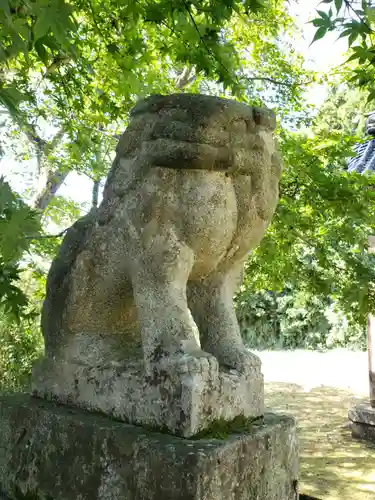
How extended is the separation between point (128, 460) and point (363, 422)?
4345 millimetres

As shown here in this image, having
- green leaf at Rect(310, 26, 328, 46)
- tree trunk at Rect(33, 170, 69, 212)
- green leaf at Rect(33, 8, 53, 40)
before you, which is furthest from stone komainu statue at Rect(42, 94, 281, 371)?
tree trunk at Rect(33, 170, 69, 212)

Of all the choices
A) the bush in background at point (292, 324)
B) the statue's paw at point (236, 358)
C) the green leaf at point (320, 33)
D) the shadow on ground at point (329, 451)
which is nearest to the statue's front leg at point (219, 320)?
the statue's paw at point (236, 358)

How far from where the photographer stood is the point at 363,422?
16.5 ft

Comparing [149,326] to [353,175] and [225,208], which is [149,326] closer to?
[225,208]

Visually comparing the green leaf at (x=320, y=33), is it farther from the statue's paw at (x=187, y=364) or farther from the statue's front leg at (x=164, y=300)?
the statue's paw at (x=187, y=364)

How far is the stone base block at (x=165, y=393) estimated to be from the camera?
1.33 metres

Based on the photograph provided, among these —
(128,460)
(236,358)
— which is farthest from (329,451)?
(128,460)

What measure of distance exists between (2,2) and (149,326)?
91cm

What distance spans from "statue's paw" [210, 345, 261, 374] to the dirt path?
2291 mm

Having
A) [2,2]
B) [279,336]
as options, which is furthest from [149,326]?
[279,336]

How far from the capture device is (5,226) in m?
1.42

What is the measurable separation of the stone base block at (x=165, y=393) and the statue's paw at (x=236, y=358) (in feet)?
0.05

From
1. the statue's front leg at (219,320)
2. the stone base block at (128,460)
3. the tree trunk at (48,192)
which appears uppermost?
the tree trunk at (48,192)

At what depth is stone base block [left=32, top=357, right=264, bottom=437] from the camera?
133 centimetres
